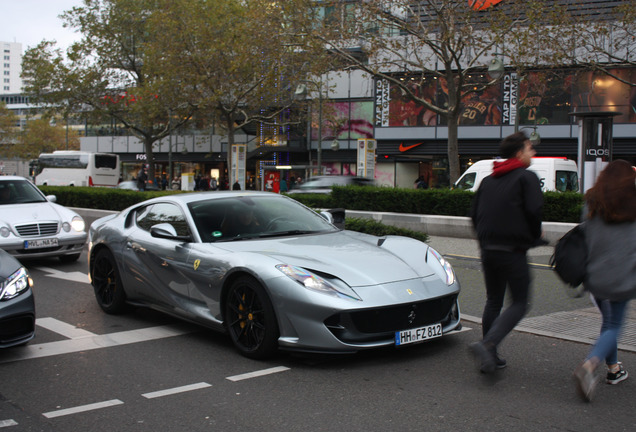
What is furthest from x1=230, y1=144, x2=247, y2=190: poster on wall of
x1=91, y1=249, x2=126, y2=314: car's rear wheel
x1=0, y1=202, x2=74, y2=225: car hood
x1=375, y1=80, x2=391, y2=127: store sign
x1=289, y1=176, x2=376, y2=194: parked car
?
x1=91, y1=249, x2=126, y2=314: car's rear wheel

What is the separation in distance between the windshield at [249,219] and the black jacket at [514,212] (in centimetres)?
229

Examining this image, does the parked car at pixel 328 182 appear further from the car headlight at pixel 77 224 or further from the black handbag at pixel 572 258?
the black handbag at pixel 572 258

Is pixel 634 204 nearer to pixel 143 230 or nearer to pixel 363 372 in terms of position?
pixel 363 372

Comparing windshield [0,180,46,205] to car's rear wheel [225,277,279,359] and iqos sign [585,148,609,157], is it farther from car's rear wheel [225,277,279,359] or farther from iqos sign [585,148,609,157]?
iqos sign [585,148,609,157]

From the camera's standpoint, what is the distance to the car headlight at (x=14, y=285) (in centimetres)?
528

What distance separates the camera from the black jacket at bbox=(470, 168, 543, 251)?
446cm

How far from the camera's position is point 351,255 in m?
5.51

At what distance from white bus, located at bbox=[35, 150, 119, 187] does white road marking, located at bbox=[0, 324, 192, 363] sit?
1783 inches

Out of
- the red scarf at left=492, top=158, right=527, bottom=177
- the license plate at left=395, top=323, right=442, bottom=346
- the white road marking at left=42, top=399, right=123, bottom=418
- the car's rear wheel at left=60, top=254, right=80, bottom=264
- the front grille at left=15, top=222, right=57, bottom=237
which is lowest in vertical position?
the white road marking at left=42, top=399, right=123, bottom=418

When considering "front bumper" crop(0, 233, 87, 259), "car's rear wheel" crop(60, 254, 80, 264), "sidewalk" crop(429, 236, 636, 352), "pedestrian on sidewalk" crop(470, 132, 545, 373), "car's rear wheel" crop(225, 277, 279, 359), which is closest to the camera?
"pedestrian on sidewalk" crop(470, 132, 545, 373)

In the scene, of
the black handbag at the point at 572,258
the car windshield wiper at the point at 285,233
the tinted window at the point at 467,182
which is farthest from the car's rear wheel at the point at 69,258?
the tinted window at the point at 467,182

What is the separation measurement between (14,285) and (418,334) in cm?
332

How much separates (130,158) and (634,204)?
6203cm

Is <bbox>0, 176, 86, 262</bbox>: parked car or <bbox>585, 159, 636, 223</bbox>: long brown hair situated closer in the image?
<bbox>585, 159, 636, 223</bbox>: long brown hair
